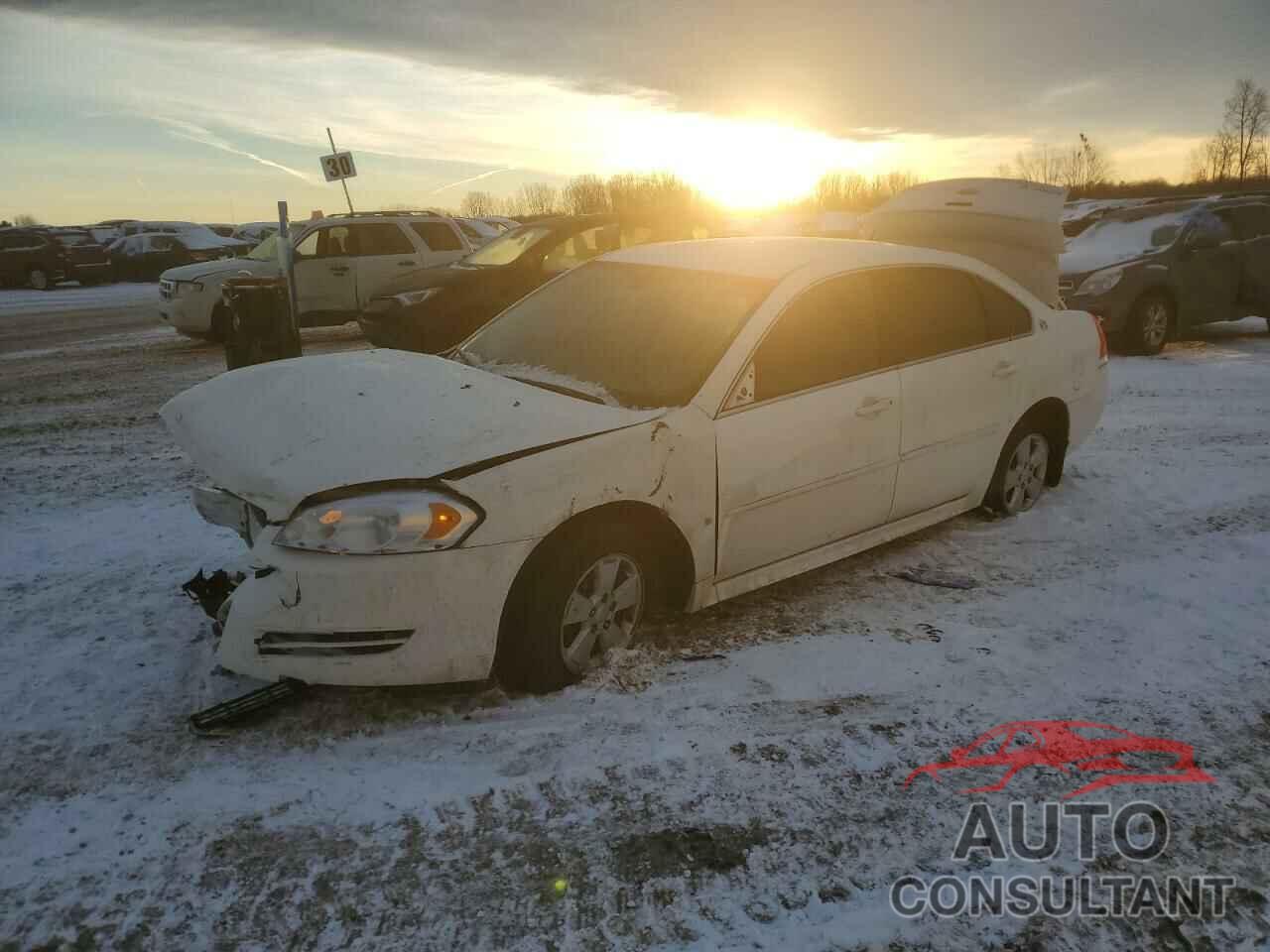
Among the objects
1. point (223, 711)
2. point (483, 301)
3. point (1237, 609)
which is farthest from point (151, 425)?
point (1237, 609)

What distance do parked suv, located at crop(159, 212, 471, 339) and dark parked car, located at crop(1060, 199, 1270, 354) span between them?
28.7ft

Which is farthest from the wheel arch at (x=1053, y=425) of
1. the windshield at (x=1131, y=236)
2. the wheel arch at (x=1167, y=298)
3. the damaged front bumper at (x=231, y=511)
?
the windshield at (x=1131, y=236)

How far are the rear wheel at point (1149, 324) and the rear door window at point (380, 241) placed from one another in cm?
971

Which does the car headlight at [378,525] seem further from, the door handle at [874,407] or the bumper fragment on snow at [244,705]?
the door handle at [874,407]

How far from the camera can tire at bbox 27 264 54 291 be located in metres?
25.1

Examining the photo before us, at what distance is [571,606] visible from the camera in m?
3.20

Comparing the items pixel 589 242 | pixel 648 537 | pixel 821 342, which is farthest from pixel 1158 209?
pixel 648 537

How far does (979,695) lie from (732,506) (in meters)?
1.14

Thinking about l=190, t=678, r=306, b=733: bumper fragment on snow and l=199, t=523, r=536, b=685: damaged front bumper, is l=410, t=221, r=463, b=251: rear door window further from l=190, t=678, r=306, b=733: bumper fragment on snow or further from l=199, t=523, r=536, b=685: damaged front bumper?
l=199, t=523, r=536, b=685: damaged front bumper

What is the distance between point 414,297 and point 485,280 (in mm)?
803

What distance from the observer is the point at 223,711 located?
3068mm

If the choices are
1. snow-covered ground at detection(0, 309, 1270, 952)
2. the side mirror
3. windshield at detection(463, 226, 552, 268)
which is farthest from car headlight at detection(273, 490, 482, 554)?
windshield at detection(463, 226, 552, 268)

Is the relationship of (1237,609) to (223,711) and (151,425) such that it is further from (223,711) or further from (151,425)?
(151,425)

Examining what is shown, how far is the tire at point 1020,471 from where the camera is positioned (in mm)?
4875
